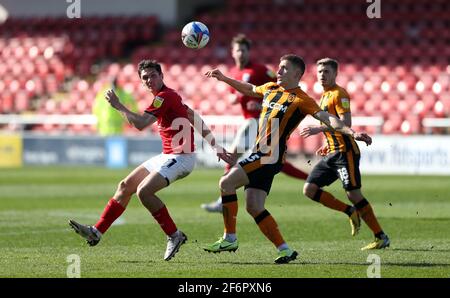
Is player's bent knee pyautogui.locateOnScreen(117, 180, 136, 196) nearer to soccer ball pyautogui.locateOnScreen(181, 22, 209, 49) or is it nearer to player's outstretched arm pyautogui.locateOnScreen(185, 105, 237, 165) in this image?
player's outstretched arm pyautogui.locateOnScreen(185, 105, 237, 165)

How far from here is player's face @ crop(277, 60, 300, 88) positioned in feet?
32.9

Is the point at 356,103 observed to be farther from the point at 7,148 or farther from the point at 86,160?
the point at 7,148

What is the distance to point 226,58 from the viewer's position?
1281 inches

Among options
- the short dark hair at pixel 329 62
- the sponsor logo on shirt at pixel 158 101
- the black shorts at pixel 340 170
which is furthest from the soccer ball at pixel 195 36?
the black shorts at pixel 340 170

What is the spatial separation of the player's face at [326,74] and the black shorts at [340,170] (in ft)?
2.82

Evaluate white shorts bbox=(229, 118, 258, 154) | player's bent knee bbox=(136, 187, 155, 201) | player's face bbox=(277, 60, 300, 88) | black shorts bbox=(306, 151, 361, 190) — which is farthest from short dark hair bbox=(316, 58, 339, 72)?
white shorts bbox=(229, 118, 258, 154)

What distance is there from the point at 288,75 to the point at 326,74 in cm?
148

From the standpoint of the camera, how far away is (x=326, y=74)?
450 inches

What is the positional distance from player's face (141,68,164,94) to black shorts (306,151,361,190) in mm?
2525

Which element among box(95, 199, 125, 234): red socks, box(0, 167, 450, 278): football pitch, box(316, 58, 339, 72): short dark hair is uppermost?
box(316, 58, 339, 72): short dark hair

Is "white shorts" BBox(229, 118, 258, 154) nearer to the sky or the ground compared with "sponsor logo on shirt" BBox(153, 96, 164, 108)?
nearer to the ground
